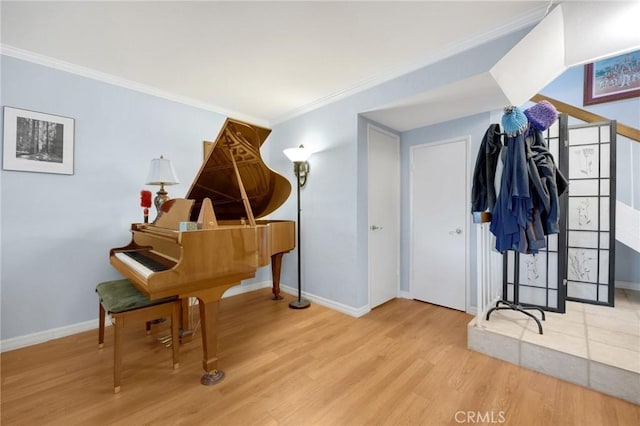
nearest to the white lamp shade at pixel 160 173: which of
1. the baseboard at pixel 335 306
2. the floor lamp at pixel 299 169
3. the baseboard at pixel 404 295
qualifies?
the floor lamp at pixel 299 169

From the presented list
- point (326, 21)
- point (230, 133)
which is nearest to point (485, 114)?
point (326, 21)

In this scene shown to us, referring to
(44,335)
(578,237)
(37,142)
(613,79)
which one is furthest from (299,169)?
(613,79)

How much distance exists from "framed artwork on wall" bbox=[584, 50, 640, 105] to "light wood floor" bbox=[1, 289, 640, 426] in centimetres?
328

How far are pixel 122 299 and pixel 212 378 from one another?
0.82m

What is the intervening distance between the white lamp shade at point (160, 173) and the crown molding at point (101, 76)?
0.92 m

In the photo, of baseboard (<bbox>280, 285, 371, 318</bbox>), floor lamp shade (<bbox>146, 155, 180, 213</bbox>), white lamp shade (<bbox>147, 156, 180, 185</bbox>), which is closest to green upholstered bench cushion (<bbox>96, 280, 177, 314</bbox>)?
floor lamp shade (<bbox>146, 155, 180, 213</bbox>)

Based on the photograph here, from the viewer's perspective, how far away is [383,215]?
10.7 ft

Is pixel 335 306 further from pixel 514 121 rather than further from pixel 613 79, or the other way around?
pixel 613 79

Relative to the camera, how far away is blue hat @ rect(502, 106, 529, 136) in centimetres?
184

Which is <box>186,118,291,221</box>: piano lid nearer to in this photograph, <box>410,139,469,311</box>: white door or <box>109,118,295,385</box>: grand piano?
<box>109,118,295,385</box>: grand piano

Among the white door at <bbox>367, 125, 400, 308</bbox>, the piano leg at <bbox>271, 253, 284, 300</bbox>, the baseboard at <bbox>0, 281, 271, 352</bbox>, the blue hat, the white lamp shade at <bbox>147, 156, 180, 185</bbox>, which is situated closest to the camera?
the blue hat

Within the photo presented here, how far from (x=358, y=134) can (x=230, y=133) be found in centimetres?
154

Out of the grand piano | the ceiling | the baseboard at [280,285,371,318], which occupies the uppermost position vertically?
the ceiling

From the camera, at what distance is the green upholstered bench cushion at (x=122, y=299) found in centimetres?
167
